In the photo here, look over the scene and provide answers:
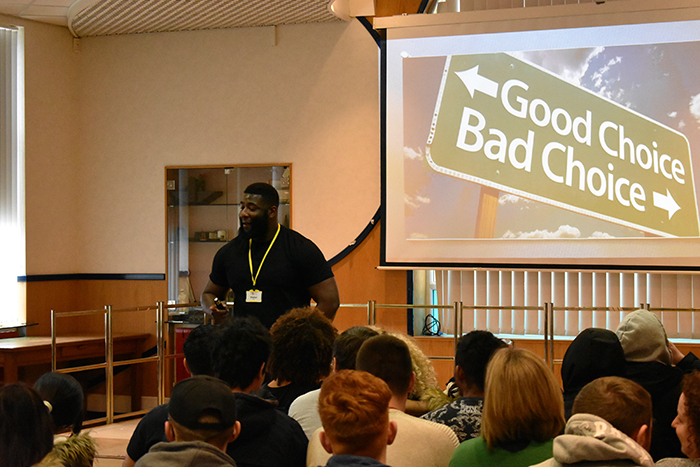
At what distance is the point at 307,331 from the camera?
2326 millimetres

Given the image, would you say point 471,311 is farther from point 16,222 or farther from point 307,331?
point 16,222

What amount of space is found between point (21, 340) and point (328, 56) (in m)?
3.33

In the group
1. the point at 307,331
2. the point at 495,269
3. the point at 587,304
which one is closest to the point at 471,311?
the point at 495,269

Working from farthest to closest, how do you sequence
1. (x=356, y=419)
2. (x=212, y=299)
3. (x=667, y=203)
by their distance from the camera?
1. (x=667, y=203)
2. (x=212, y=299)
3. (x=356, y=419)

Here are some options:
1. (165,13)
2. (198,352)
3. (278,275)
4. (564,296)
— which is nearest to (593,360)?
(198,352)

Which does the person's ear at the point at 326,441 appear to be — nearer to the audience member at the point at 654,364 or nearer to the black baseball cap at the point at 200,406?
the black baseball cap at the point at 200,406

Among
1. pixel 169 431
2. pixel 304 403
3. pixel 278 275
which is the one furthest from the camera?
pixel 278 275

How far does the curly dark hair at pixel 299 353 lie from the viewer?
2.30 m

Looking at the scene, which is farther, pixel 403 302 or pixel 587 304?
pixel 403 302

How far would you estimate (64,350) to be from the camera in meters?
5.34

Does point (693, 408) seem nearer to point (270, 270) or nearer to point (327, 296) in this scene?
point (327, 296)

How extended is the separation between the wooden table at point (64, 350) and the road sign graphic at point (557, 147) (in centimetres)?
299

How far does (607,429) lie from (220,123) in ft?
15.9

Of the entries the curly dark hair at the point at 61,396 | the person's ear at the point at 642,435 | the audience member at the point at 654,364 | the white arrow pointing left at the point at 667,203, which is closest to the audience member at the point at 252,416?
the curly dark hair at the point at 61,396
